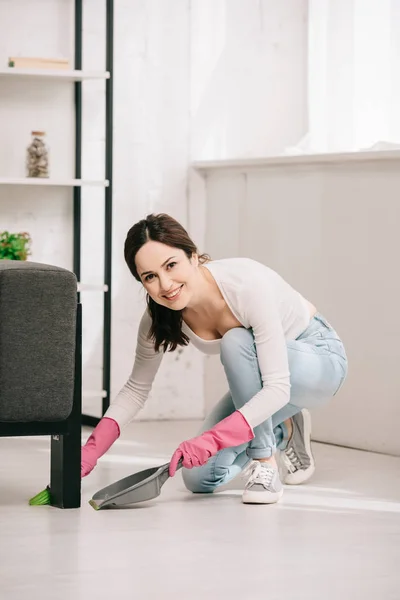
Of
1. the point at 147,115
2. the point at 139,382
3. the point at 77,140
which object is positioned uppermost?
the point at 147,115

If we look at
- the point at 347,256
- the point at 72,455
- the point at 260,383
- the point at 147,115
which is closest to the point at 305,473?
the point at 260,383

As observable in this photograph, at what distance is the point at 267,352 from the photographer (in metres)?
2.58

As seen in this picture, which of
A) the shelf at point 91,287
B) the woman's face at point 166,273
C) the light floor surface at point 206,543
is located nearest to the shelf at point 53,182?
the shelf at point 91,287

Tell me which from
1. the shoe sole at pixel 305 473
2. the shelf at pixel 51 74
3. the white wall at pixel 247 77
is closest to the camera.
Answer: the shoe sole at pixel 305 473

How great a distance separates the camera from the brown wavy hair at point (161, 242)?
251 centimetres

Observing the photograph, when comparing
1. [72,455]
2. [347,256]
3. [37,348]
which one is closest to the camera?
[37,348]

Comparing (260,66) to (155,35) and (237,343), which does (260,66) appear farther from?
(237,343)

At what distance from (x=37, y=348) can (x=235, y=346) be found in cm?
50

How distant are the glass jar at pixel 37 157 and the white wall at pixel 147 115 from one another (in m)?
0.13

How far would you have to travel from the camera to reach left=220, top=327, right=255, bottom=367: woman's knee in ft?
8.61

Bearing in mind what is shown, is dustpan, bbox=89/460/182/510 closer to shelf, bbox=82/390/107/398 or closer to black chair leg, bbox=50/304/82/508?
black chair leg, bbox=50/304/82/508

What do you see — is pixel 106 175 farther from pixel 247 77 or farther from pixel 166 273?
pixel 166 273

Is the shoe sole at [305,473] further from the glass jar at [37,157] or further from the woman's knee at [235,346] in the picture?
the glass jar at [37,157]

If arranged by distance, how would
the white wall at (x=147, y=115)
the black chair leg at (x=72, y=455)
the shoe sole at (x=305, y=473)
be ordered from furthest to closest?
1. the white wall at (x=147, y=115)
2. the shoe sole at (x=305, y=473)
3. the black chair leg at (x=72, y=455)
